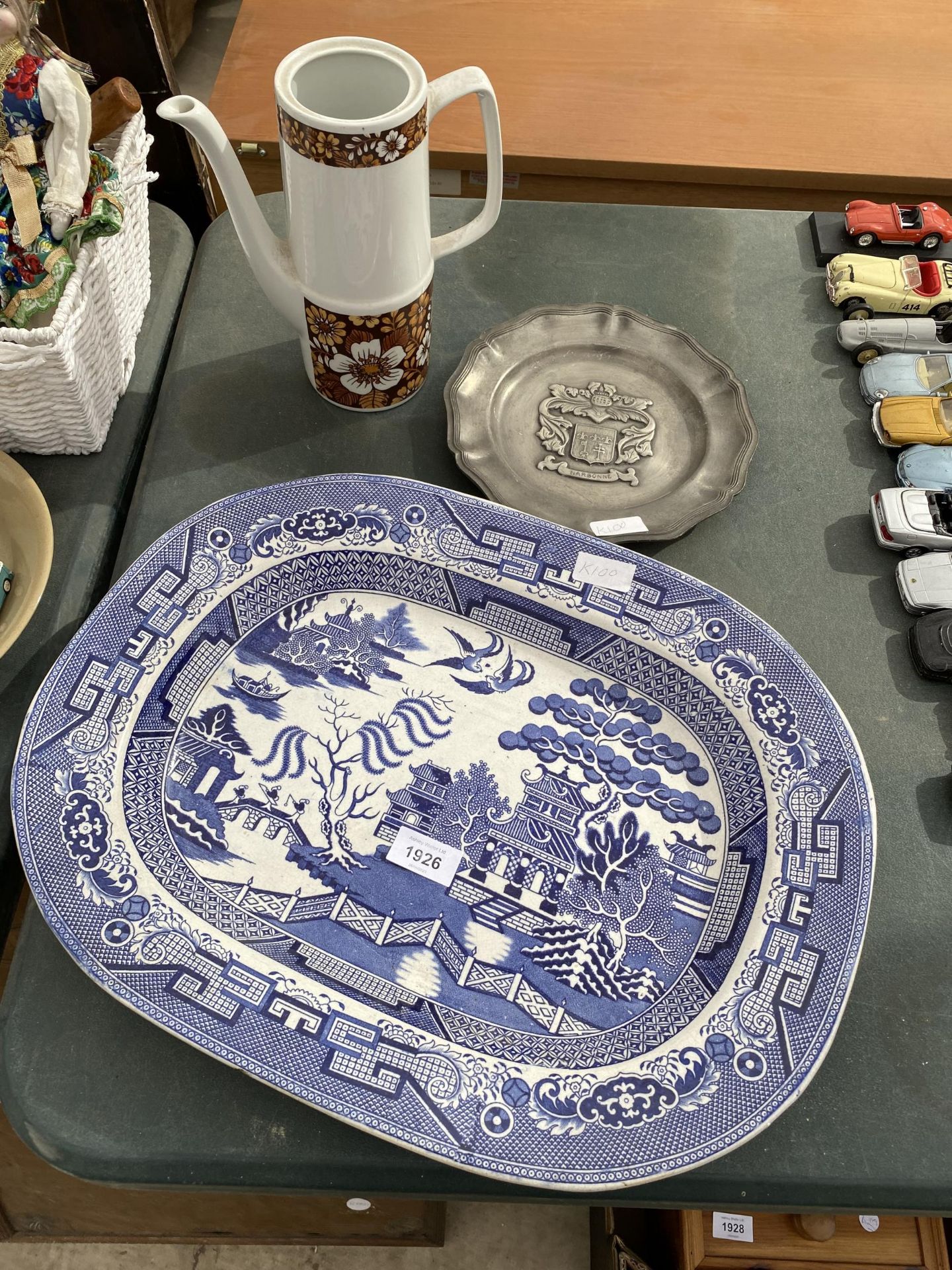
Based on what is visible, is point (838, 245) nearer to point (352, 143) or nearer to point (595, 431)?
point (595, 431)

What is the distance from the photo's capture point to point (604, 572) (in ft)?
2.62

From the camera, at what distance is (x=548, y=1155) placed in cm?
57

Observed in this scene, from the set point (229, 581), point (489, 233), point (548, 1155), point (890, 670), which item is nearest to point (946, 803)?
point (890, 670)

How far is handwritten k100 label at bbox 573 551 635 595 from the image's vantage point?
0.79 m

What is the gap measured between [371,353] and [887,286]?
1.94ft

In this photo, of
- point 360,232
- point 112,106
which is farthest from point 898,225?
point 112,106

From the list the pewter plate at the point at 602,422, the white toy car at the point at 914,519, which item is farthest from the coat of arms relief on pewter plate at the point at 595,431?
the white toy car at the point at 914,519

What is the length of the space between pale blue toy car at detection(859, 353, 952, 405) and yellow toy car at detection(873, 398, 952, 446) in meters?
0.02

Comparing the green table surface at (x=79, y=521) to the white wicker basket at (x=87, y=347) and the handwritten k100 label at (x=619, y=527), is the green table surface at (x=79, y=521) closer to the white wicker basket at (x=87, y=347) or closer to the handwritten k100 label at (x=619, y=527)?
the white wicker basket at (x=87, y=347)

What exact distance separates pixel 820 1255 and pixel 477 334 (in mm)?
971

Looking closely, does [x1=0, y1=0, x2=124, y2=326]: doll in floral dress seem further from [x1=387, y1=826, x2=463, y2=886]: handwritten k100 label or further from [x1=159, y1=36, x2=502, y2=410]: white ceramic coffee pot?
[x1=387, y1=826, x2=463, y2=886]: handwritten k100 label

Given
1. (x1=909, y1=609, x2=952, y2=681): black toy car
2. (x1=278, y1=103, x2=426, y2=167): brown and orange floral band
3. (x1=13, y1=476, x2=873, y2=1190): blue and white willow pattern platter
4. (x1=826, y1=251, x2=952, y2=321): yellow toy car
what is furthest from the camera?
(x1=826, y1=251, x2=952, y2=321): yellow toy car

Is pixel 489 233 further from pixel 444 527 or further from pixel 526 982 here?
pixel 526 982

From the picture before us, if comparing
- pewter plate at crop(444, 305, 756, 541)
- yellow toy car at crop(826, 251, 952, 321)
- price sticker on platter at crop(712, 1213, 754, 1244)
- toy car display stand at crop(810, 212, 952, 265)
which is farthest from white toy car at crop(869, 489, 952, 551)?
price sticker on platter at crop(712, 1213, 754, 1244)
